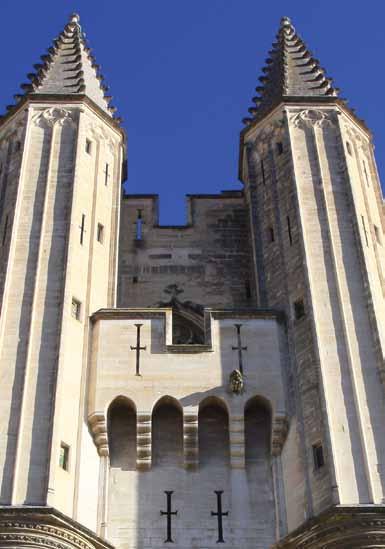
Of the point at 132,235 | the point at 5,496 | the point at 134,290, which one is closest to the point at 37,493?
the point at 5,496

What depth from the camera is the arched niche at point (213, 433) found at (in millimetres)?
19703

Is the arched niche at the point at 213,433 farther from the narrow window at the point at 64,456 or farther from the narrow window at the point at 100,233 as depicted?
the narrow window at the point at 100,233

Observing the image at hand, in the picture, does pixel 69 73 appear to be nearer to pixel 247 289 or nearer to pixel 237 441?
pixel 247 289

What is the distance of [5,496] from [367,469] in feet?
18.2

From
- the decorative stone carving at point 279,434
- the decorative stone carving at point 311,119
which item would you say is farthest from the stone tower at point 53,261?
the decorative stone carving at point 311,119

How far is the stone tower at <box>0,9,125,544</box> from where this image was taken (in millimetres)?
18281

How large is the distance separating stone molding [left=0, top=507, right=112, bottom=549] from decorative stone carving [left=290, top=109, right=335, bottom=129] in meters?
10.6

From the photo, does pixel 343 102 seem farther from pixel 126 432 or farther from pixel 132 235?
pixel 126 432

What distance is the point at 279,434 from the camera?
1953 centimetres

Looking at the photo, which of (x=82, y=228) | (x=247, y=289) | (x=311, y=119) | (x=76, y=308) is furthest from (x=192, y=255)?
(x=76, y=308)

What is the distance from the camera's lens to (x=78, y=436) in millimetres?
18984

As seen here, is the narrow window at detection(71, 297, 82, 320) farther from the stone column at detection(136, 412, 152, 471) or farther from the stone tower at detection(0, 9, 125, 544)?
the stone column at detection(136, 412, 152, 471)

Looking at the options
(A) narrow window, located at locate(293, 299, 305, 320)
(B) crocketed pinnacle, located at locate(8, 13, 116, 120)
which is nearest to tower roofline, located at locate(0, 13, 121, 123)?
(B) crocketed pinnacle, located at locate(8, 13, 116, 120)

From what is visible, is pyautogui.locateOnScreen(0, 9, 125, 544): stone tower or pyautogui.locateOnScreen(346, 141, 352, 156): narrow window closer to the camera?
pyautogui.locateOnScreen(0, 9, 125, 544): stone tower
